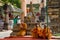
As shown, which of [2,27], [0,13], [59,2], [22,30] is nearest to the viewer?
[59,2]

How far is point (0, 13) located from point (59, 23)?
6.70ft

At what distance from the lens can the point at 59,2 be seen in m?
1.51

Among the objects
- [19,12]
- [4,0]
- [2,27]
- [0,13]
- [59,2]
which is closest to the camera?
[59,2]

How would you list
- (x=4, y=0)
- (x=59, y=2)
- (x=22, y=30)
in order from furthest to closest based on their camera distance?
(x=4, y=0), (x=22, y=30), (x=59, y=2)

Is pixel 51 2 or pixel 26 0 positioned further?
pixel 26 0

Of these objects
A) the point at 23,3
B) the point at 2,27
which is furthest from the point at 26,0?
the point at 2,27

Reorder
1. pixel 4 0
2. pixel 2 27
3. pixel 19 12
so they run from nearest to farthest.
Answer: pixel 2 27 < pixel 19 12 < pixel 4 0

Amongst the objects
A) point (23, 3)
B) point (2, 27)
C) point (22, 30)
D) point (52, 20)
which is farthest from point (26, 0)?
point (52, 20)

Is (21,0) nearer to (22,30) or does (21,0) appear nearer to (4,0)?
(4,0)

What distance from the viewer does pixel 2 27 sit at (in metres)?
2.99

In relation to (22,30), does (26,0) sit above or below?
above

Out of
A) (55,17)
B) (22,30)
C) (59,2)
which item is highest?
(59,2)

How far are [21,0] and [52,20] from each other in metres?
2.30

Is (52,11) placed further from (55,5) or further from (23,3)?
(23,3)
